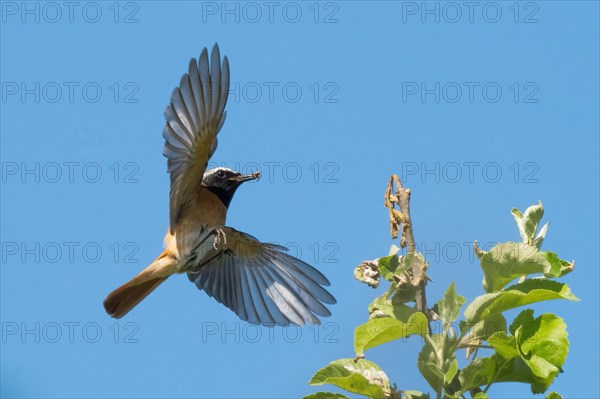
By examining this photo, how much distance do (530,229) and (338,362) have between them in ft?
2.67

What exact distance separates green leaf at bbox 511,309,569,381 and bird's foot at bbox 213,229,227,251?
411 cm

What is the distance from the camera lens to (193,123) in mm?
6551

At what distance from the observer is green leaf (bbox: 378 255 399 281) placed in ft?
9.59

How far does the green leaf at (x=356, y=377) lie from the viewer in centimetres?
294

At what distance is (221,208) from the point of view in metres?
7.09

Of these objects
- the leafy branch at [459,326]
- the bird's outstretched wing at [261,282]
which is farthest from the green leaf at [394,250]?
the bird's outstretched wing at [261,282]

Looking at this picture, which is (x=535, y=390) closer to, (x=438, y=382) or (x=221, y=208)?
(x=438, y=382)

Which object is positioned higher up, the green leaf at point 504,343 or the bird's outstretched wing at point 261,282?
the bird's outstretched wing at point 261,282

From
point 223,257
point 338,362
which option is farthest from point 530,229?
point 223,257

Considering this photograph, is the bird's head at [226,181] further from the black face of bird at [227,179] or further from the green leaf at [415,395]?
the green leaf at [415,395]

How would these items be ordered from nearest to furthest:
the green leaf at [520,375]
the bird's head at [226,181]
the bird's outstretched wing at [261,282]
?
1. the green leaf at [520,375]
2. the bird's outstretched wing at [261,282]
3. the bird's head at [226,181]

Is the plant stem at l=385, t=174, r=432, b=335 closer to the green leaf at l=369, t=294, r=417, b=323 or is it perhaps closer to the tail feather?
the green leaf at l=369, t=294, r=417, b=323

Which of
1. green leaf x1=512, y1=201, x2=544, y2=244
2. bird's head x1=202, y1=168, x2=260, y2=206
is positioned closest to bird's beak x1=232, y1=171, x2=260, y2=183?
bird's head x1=202, y1=168, x2=260, y2=206

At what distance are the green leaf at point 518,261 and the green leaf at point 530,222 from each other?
16 centimetres
